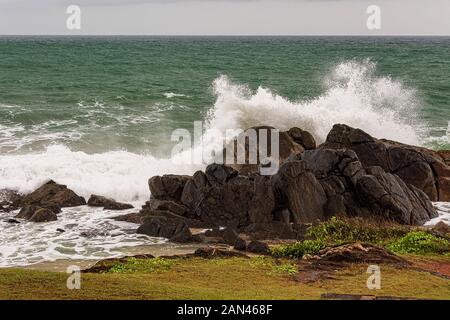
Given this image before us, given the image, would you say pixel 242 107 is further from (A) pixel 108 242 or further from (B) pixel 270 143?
(A) pixel 108 242

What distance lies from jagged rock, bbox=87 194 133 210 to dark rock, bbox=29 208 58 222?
247cm

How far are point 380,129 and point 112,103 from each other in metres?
24.0

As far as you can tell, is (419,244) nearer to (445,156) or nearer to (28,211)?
(445,156)

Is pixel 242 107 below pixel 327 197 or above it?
above

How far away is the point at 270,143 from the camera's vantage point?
27453mm

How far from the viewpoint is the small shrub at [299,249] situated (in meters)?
16.5

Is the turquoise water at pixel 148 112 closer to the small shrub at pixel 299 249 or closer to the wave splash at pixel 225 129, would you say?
the wave splash at pixel 225 129

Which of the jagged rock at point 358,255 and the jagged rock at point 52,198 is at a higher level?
the jagged rock at point 358,255

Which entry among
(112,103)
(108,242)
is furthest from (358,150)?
(112,103)

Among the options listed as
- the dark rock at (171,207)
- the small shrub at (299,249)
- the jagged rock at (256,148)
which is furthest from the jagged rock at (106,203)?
the small shrub at (299,249)

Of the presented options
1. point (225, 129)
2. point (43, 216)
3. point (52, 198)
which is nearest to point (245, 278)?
point (43, 216)

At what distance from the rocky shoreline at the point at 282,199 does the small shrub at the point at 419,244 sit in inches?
121

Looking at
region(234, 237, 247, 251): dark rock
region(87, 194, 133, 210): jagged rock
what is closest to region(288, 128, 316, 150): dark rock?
region(87, 194, 133, 210): jagged rock

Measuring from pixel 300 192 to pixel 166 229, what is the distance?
4.64 m
